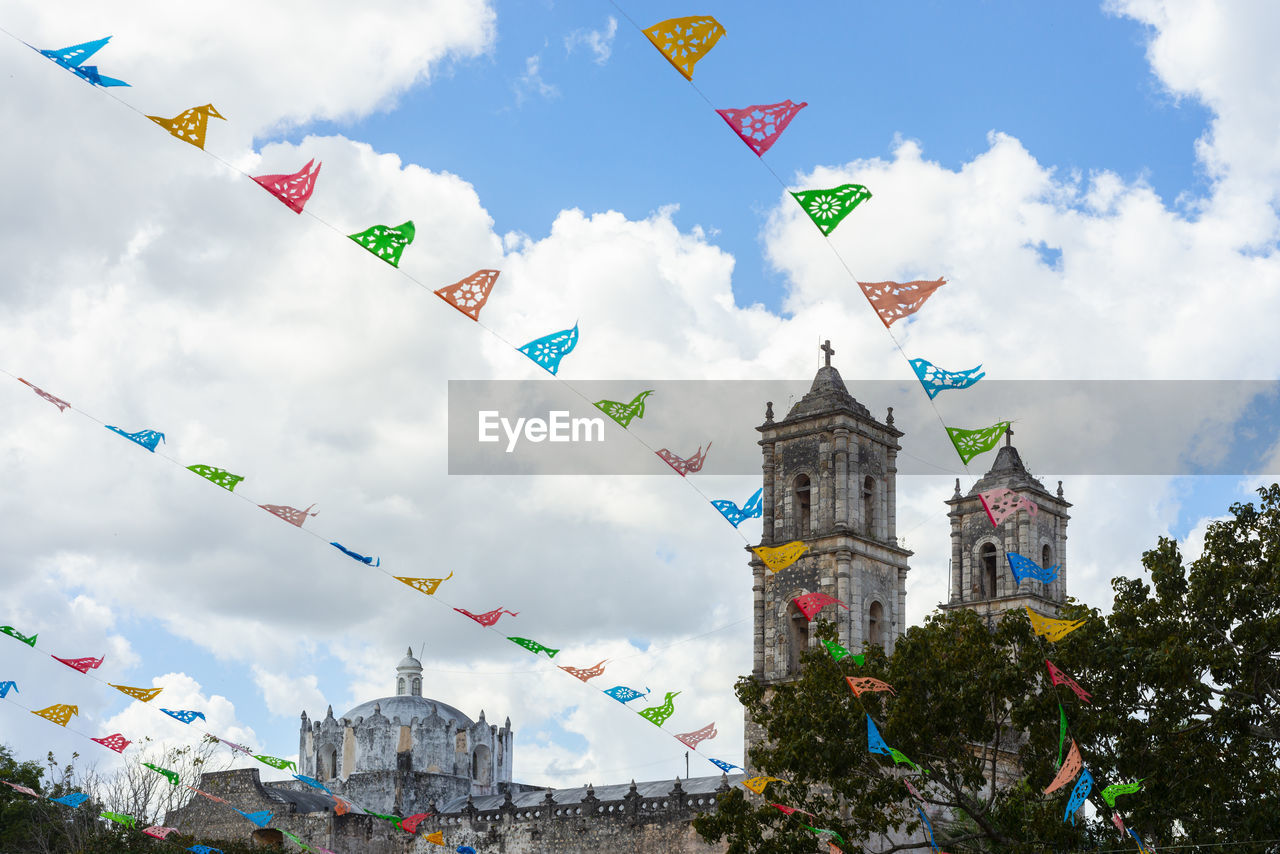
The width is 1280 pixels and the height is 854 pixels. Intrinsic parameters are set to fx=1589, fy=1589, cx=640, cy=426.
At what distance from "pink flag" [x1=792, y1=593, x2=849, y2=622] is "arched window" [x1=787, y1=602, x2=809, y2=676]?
1.31 meters

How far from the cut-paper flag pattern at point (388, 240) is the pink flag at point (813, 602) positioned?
12.5m

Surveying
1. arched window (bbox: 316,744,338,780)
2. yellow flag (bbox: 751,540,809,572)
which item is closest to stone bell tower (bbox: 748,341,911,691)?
yellow flag (bbox: 751,540,809,572)

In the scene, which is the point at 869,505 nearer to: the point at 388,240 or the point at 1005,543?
the point at 1005,543

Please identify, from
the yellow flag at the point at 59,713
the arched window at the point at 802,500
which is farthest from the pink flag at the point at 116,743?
the arched window at the point at 802,500

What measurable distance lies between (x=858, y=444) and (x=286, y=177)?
19.2 meters

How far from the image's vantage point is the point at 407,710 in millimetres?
50125

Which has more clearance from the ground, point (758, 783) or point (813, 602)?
point (813, 602)

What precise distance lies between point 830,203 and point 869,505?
56.2 feet

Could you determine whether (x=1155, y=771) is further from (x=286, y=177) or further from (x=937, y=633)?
(x=286, y=177)

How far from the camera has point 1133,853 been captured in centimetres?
2108

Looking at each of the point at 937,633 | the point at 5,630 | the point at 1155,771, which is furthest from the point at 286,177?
the point at 1155,771

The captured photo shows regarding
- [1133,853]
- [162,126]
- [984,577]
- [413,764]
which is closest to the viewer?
[162,126]

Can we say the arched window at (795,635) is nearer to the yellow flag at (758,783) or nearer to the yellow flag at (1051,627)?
the yellow flag at (758,783)

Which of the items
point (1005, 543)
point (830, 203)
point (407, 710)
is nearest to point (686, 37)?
point (830, 203)
